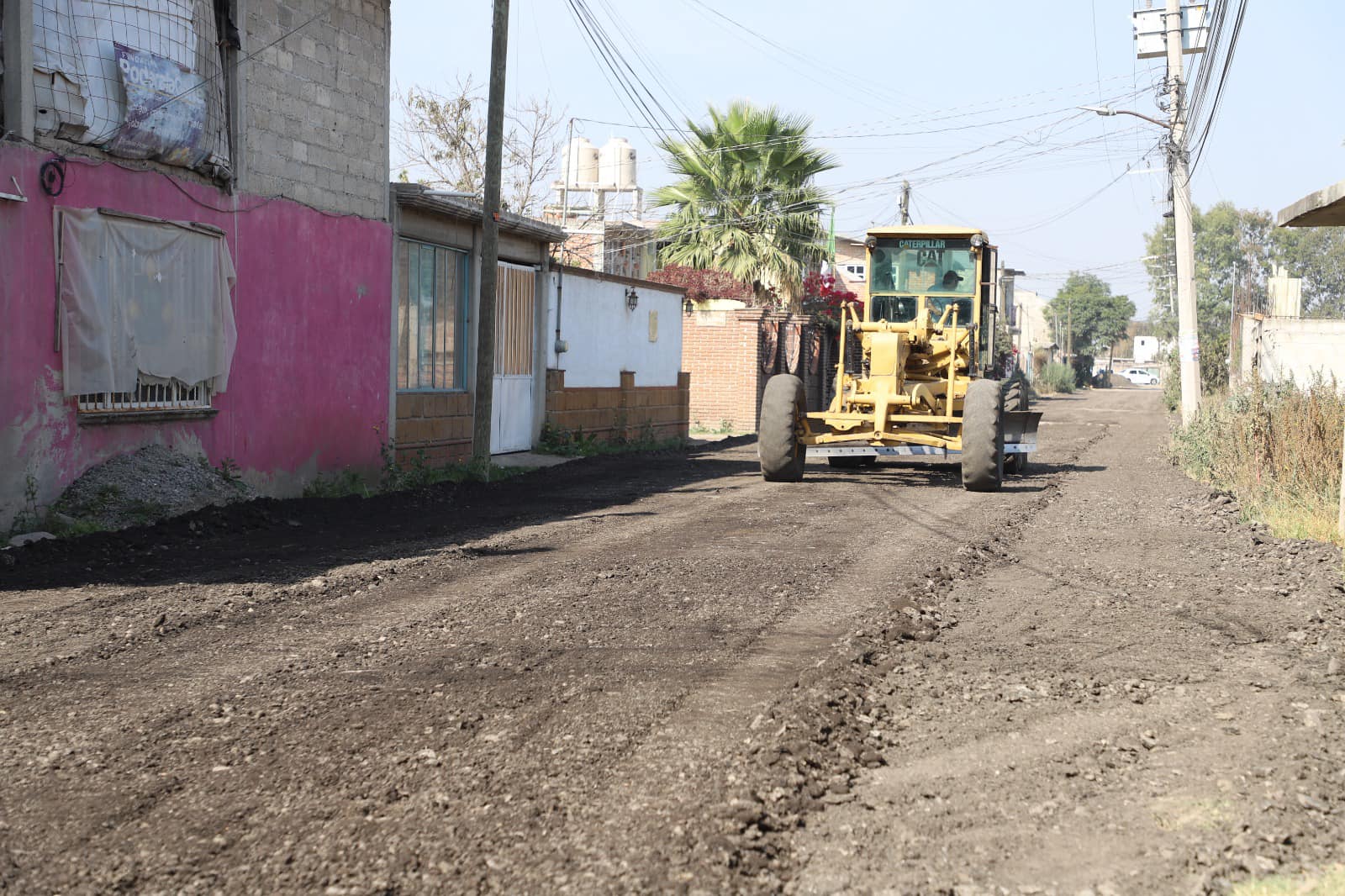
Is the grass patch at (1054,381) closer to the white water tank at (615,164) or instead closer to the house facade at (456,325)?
the white water tank at (615,164)

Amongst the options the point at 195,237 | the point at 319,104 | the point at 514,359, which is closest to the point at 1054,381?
the point at 514,359

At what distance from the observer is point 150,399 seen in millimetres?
11266

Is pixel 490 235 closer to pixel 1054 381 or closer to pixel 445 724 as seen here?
pixel 445 724

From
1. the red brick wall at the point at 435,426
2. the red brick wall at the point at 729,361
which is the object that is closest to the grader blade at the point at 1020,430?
the red brick wall at the point at 435,426

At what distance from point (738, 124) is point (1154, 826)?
26.5 m

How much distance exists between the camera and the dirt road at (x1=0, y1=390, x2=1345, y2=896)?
3.83 m

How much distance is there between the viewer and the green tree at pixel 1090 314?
109 m

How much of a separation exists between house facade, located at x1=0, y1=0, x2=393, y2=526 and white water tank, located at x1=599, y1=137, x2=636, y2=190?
31.3 metres

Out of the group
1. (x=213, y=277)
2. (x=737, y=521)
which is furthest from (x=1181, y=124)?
(x=213, y=277)

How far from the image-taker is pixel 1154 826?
4094mm

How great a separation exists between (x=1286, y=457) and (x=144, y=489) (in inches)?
435

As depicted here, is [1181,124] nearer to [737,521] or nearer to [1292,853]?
[737,521]

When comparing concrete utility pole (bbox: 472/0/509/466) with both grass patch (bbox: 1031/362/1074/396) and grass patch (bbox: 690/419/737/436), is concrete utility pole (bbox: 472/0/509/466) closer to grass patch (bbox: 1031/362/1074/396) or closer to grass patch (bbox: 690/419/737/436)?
grass patch (bbox: 690/419/737/436)

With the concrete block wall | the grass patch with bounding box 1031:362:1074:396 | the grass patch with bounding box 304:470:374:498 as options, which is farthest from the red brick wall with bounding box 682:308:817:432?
the grass patch with bounding box 1031:362:1074:396
